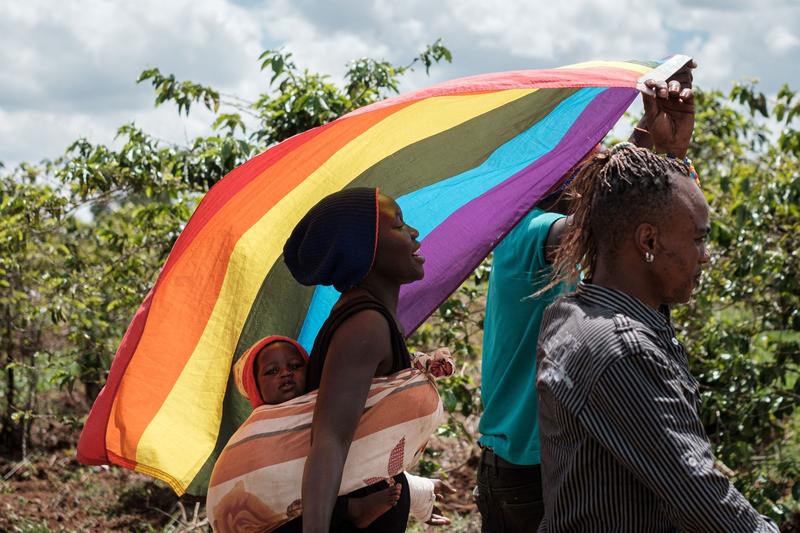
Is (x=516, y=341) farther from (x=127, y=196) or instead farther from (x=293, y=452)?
(x=127, y=196)

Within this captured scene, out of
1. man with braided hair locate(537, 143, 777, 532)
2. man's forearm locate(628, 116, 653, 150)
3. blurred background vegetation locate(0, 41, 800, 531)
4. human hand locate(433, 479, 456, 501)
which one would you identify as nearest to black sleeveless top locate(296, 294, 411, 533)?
human hand locate(433, 479, 456, 501)

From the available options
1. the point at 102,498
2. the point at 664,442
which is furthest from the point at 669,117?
the point at 102,498

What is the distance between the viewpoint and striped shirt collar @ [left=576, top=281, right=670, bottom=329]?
2.02m

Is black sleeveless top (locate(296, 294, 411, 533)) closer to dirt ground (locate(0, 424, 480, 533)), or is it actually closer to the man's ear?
the man's ear

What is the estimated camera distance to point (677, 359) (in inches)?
78.6

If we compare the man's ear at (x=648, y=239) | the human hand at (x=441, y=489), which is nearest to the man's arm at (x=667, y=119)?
the man's ear at (x=648, y=239)

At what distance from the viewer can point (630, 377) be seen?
74.2 inches

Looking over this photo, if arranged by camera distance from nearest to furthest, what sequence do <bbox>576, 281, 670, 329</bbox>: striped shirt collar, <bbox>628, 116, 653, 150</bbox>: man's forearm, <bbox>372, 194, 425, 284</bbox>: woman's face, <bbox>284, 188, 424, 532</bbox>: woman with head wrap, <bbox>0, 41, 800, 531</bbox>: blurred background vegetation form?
1. <bbox>576, 281, 670, 329</bbox>: striped shirt collar
2. <bbox>284, 188, 424, 532</bbox>: woman with head wrap
3. <bbox>372, 194, 425, 284</bbox>: woman's face
4. <bbox>628, 116, 653, 150</bbox>: man's forearm
5. <bbox>0, 41, 800, 531</bbox>: blurred background vegetation

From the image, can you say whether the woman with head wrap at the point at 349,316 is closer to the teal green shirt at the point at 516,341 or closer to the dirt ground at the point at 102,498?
the teal green shirt at the point at 516,341

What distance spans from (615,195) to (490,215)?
3.26ft

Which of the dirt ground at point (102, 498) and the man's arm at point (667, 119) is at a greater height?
the man's arm at point (667, 119)

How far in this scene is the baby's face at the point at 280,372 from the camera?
2.66m

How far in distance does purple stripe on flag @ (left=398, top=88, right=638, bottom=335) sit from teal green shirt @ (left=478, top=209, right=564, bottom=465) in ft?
0.22

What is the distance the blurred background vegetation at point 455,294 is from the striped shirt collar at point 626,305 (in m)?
2.81
